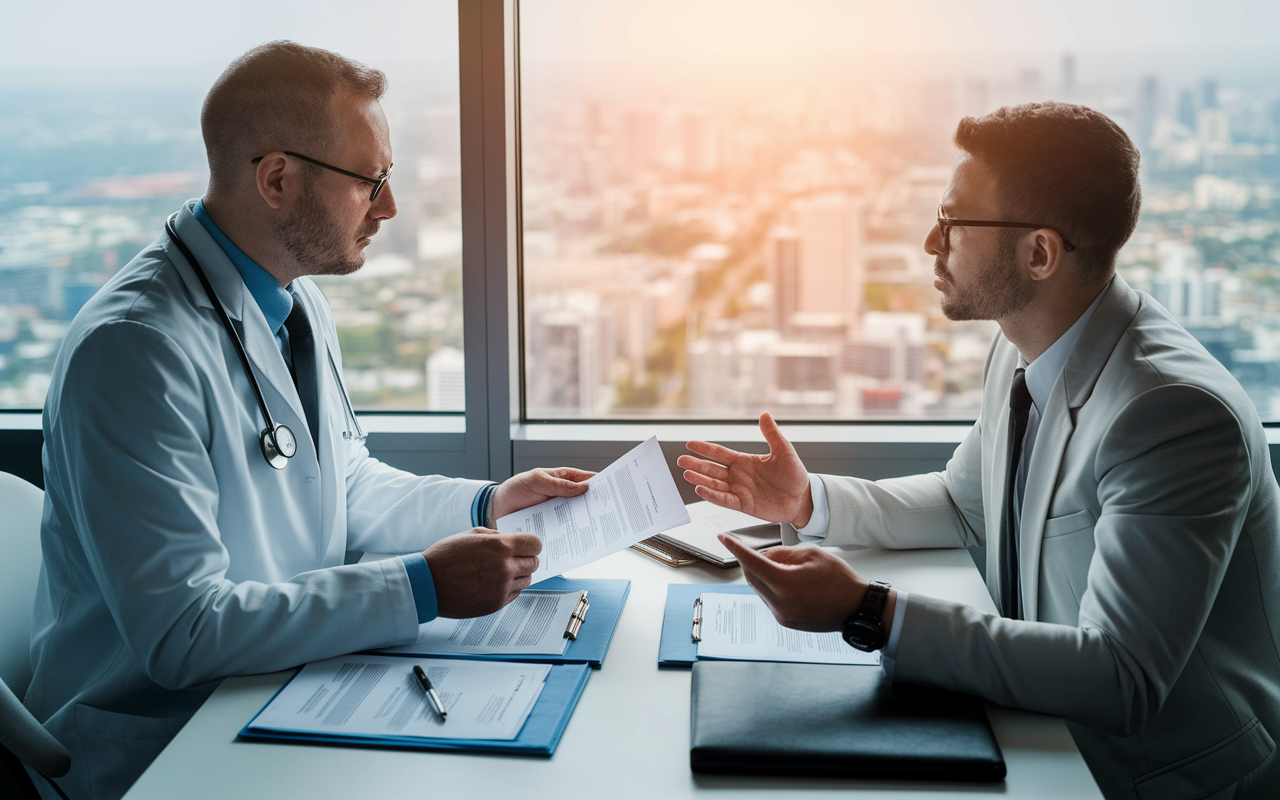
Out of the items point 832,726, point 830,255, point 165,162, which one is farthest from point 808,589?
point 165,162

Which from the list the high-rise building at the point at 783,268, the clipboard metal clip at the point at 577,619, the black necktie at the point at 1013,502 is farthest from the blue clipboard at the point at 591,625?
the high-rise building at the point at 783,268

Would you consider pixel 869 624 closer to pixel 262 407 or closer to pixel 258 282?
pixel 262 407

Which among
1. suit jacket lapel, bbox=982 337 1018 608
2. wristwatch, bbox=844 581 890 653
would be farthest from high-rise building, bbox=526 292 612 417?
wristwatch, bbox=844 581 890 653

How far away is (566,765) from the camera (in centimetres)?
97

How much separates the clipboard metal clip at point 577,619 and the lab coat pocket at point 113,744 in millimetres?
608

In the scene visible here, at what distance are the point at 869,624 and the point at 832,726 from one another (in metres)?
0.17

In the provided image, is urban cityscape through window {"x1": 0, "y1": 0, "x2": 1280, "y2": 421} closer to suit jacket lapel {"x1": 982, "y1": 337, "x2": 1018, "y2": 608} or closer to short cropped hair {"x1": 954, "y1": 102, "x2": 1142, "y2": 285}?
suit jacket lapel {"x1": 982, "y1": 337, "x2": 1018, "y2": 608}

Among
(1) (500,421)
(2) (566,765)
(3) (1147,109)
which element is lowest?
(2) (566,765)

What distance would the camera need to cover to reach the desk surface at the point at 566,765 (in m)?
0.93

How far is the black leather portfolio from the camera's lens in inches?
37.3

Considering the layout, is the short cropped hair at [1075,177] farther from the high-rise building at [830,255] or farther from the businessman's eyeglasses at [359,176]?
the businessman's eyeglasses at [359,176]

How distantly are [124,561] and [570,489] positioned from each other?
729mm

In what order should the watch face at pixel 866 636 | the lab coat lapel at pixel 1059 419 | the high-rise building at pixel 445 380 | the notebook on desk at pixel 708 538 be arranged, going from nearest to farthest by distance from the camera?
1. the watch face at pixel 866 636
2. the lab coat lapel at pixel 1059 419
3. the notebook on desk at pixel 708 538
4. the high-rise building at pixel 445 380

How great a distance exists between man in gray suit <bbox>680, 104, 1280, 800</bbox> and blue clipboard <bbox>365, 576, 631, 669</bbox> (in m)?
0.25
